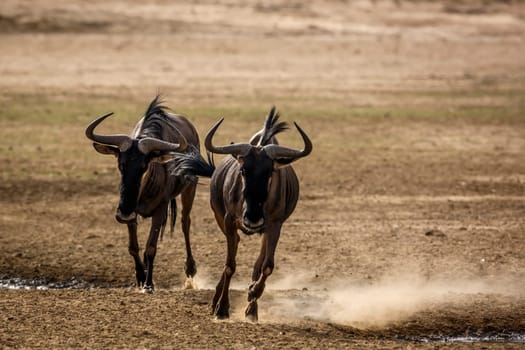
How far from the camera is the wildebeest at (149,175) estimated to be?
1130 centimetres

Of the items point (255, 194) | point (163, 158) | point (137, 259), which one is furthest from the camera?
point (137, 259)

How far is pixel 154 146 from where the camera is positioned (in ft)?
37.9

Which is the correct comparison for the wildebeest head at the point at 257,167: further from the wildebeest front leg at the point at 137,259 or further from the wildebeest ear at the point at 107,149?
the wildebeest front leg at the point at 137,259

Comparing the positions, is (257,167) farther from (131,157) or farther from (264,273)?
(131,157)

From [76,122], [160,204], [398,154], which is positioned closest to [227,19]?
[76,122]

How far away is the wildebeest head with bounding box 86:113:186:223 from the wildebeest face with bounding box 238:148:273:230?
1489 mm

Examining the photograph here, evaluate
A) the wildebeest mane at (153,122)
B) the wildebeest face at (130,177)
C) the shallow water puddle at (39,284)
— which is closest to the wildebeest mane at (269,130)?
the wildebeest face at (130,177)

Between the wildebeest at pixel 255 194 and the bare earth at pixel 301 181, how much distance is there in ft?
1.34

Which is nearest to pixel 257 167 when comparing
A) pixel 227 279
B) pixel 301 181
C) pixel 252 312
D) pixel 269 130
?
pixel 269 130

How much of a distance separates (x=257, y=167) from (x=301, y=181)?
773 cm

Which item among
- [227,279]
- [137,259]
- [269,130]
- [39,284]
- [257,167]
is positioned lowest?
[39,284]

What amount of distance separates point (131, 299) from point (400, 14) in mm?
36109

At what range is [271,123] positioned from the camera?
10.9m

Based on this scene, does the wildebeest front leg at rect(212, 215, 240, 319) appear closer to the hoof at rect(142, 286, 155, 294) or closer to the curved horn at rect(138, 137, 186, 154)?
the hoof at rect(142, 286, 155, 294)
